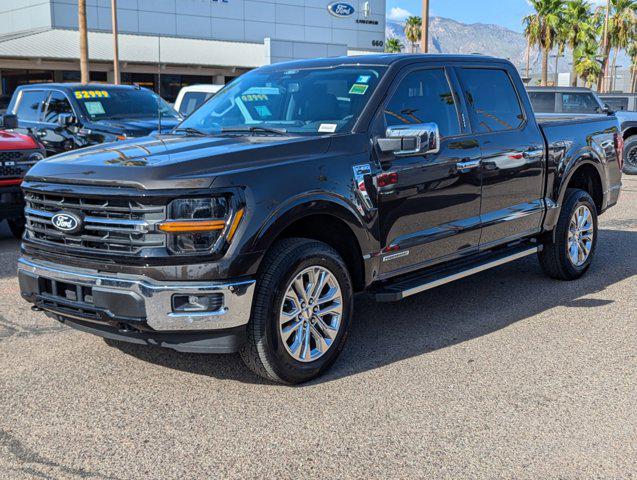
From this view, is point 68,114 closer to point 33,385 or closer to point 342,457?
point 33,385

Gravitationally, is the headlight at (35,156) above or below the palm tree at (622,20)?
below

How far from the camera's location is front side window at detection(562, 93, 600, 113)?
16.7 m

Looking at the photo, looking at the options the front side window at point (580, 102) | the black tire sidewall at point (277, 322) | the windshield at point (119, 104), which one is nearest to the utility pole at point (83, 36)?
the windshield at point (119, 104)

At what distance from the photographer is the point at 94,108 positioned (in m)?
11.9

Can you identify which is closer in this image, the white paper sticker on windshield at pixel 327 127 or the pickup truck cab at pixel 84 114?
the white paper sticker on windshield at pixel 327 127

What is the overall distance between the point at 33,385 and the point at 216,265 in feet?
4.77

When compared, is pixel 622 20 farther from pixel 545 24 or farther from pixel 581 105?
pixel 581 105

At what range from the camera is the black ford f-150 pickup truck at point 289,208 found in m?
3.90

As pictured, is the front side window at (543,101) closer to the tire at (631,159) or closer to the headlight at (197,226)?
the tire at (631,159)

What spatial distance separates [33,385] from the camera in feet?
14.3

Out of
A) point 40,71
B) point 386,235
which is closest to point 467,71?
point 386,235

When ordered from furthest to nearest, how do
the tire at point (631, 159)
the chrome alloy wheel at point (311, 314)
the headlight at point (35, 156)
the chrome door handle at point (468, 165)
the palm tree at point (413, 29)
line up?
1. the palm tree at point (413, 29)
2. the tire at point (631, 159)
3. the headlight at point (35, 156)
4. the chrome door handle at point (468, 165)
5. the chrome alloy wheel at point (311, 314)

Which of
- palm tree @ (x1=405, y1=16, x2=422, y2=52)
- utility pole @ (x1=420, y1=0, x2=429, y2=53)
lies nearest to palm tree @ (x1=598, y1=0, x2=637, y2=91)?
palm tree @ (x1=405, y1=16, x2=422, y2=52)

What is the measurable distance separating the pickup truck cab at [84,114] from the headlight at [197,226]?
7.48 m
